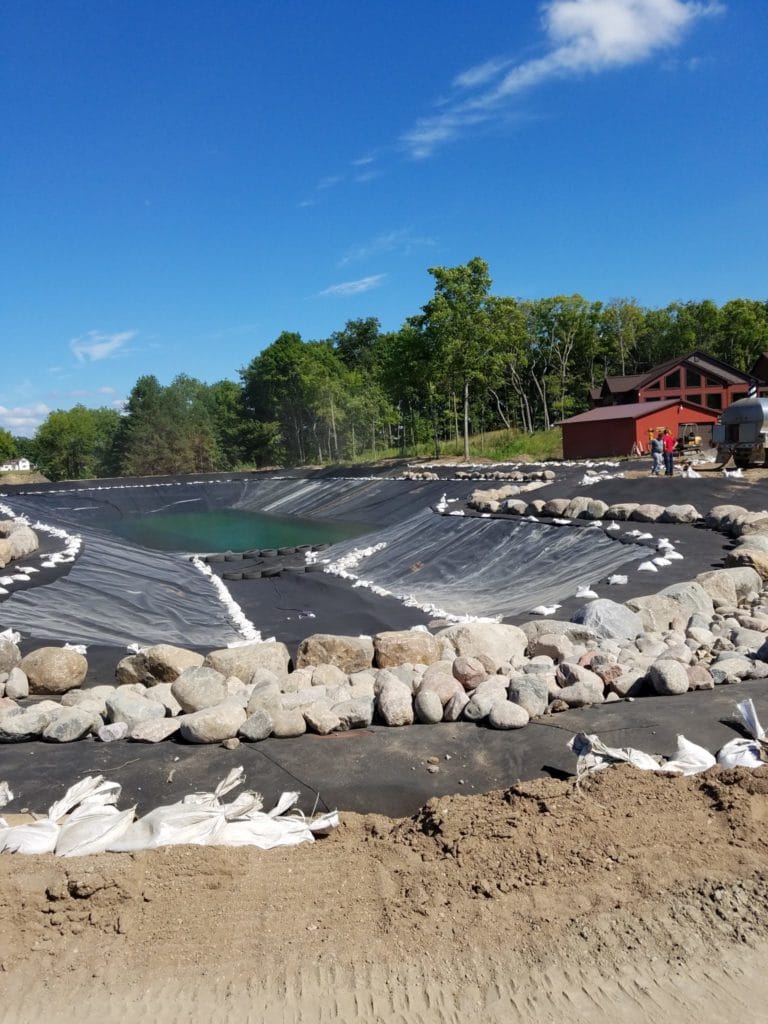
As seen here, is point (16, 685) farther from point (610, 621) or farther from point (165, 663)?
point (610, 621)

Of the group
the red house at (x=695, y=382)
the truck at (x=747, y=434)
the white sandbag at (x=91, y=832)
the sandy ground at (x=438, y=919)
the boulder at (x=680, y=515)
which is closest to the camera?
the sandy ground at (x=438, y=919)

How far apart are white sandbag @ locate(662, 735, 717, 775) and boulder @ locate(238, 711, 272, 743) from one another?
98.3 inches

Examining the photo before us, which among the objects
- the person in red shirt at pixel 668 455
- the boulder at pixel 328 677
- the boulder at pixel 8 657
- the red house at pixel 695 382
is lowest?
the boulder at pixel 328 677

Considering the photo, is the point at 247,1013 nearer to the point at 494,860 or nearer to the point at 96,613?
the point at 494,860

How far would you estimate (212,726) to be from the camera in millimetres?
4914

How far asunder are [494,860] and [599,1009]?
842 millimetres

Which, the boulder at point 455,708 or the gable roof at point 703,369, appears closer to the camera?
the boulder at point 455,708

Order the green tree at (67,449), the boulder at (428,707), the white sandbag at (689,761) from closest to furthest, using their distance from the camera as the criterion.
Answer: the white sandbag at (689,761) < the boulder at (428,707) < the green tree at (67,449)

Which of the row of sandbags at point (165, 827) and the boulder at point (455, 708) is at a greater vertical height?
the boulder at point (455, 708)

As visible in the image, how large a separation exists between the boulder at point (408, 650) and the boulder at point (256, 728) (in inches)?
72.1

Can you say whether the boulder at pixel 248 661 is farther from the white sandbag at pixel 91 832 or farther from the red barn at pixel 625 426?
the red barn at pixel 625 426

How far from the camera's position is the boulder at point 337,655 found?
22.2ft

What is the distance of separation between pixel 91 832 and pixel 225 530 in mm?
25940

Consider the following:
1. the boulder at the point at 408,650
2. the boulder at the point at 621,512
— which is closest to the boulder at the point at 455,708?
the boulder at the point at 408,650
